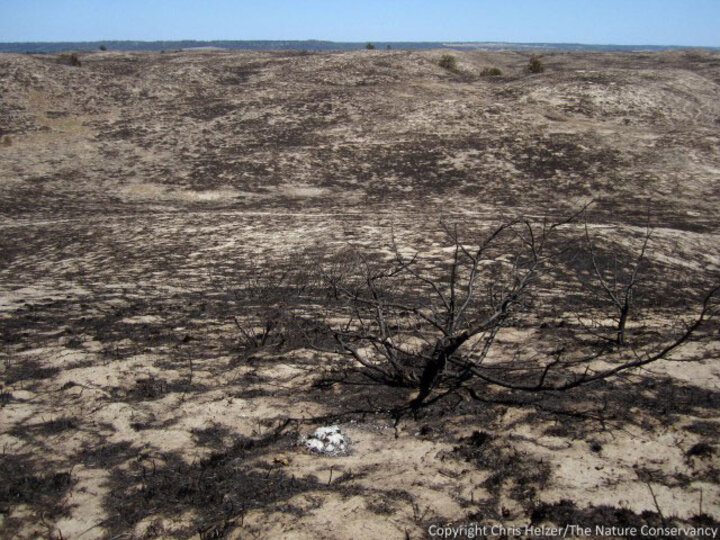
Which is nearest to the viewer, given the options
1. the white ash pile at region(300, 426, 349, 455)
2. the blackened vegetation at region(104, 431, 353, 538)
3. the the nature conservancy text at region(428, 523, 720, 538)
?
the the nature conservancy text at region(428, 523, 720, 538)

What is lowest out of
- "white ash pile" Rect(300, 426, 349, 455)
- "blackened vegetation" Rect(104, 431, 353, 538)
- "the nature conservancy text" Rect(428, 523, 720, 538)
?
"blackened vegetation" Rect(104, 431, 353, 538)

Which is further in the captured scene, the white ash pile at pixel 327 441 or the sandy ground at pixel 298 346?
the white ash pile at pixel 327 441

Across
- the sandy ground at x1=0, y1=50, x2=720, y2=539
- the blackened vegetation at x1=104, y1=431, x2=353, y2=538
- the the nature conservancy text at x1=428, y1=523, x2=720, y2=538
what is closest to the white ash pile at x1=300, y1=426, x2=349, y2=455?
the sandy ground at x1=0, y1=50, x2=720, y2=539

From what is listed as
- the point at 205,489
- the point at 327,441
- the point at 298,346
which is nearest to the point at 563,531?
the point at 327,441

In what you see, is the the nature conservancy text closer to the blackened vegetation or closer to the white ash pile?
the blackened vegetation

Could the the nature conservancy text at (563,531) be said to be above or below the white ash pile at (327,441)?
above

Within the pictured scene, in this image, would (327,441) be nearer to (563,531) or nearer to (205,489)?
(205,489)

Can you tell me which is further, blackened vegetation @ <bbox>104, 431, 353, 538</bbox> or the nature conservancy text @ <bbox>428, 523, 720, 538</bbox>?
blackened vegetation @ <bbox>104, 431, 353, 538</bbox>

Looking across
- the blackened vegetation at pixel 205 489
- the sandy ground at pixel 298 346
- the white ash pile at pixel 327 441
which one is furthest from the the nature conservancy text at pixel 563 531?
the white ash pile at pixel 327 441

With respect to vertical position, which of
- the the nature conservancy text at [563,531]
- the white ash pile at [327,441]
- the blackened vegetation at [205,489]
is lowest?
the blackened vegetation at [205,489]

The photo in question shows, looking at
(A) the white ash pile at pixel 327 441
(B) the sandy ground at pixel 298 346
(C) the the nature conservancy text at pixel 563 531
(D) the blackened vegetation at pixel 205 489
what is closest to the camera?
(C) the the nature conservancy text at pixel 563 531

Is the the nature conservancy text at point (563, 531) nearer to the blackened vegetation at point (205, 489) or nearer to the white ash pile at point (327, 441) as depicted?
the blackened vegetation at point (205, 489)

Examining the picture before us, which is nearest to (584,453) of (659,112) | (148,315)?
(148,315)

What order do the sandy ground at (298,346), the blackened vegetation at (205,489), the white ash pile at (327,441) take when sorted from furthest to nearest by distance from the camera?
the white ash pile at (327,441), the sandy ground at (298,346), the blackened vegetation at (205,489)
